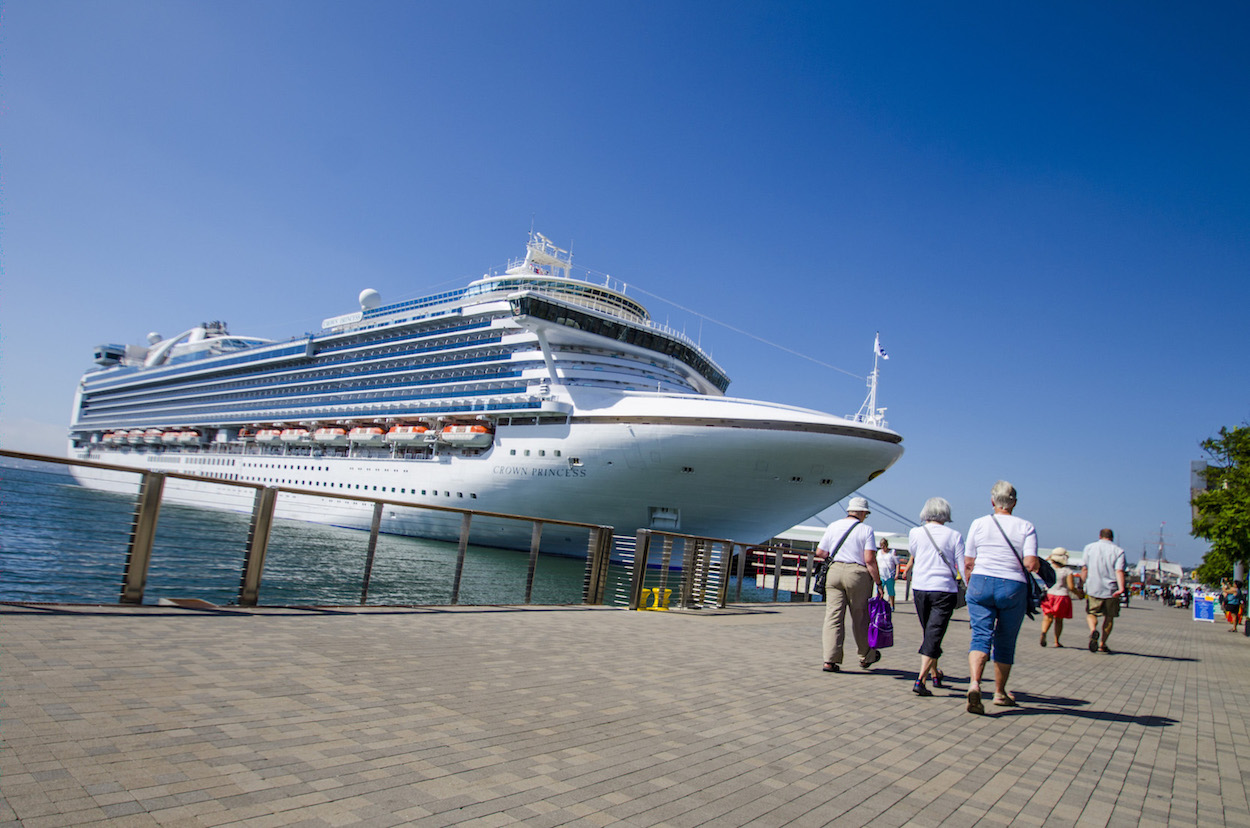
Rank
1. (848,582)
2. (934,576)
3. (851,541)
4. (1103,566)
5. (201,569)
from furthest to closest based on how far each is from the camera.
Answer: (201,569) < (1103,566) < (851,541) < (848,582) < (934,576)

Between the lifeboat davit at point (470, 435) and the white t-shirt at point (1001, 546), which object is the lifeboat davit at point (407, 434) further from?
the white t-shirt at point (1001, 546)

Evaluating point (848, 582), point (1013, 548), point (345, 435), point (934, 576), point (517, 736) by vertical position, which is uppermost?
point (345, 435)

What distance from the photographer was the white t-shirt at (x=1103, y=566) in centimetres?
909

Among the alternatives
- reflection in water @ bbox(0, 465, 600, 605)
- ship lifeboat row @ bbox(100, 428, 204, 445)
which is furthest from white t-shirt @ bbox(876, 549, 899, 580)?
ship lifeboat row @ bbox(100, 428, 204, 445)

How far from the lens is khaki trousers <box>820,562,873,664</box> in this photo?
20.8 ft

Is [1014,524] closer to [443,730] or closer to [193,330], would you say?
[443,730]

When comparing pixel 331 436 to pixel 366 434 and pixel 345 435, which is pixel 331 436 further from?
pixel 366 434

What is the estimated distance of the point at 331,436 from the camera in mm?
37312

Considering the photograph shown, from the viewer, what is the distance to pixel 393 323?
3781 centimetres

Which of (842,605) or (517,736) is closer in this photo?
(517,736)

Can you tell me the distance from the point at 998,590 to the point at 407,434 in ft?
99.6

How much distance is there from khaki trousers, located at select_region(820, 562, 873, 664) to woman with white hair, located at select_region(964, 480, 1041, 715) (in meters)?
1.16

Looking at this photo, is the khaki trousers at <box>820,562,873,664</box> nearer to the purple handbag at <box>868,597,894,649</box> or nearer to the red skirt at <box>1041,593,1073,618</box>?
the purple handbag at <box>868,597,894,649</box>

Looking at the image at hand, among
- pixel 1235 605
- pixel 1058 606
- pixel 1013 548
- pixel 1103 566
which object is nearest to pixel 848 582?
pixel 1013 548
